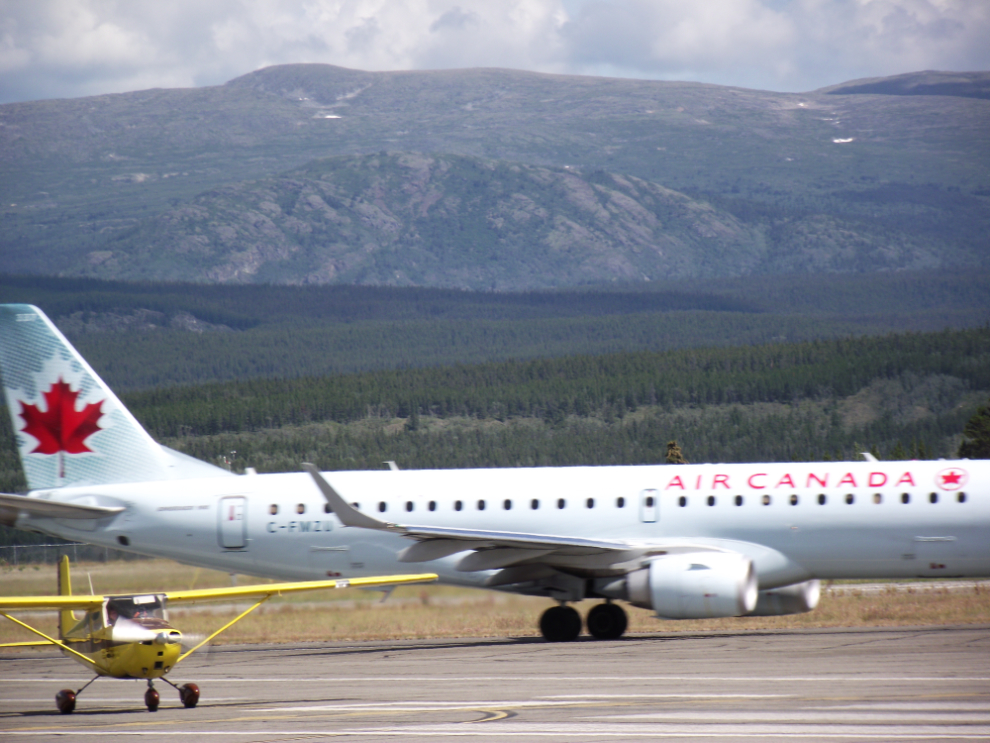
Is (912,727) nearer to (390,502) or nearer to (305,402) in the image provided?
(390,502)

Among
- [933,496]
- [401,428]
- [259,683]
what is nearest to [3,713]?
[259,683]

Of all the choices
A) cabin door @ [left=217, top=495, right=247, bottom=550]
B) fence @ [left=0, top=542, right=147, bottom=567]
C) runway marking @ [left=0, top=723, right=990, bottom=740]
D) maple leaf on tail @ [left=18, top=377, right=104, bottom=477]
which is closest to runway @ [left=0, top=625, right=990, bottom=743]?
runway marking @ [left=0, top=723, right=990, bottom=740]

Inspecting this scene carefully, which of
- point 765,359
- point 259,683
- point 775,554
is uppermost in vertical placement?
point 765,359

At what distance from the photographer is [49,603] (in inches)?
710

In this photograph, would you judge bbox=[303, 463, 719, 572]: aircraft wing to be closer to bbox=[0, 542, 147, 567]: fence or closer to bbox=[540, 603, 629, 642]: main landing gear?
bbox=[540, 603, 629, 642]: main landing gear

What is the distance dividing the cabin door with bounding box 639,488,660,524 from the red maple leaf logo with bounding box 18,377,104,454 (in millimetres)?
12113

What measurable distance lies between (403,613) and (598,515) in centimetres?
609

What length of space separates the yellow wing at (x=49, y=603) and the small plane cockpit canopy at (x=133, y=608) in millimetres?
203

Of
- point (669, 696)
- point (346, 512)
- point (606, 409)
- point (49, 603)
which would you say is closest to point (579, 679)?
point (669, 696)

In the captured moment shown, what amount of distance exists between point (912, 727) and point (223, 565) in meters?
17.7

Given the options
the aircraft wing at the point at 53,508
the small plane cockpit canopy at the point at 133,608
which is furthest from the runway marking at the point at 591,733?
the aircraft wing at the point at 53,508

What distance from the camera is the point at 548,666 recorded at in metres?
22.8

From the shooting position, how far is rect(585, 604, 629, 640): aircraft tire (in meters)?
27.2

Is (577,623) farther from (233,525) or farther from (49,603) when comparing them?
(49,603)
